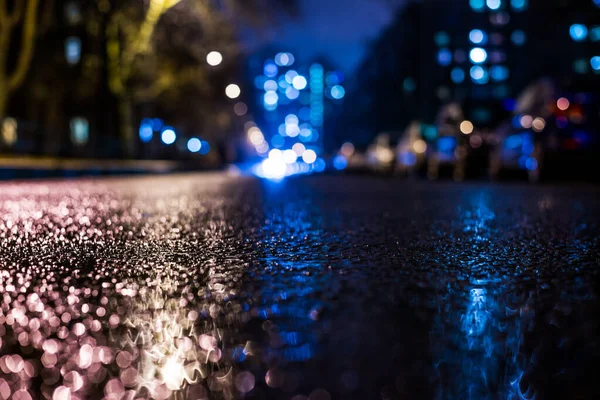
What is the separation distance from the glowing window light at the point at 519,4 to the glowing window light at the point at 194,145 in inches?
2352

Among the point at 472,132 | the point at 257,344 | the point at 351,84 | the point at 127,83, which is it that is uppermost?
the point at 351,84

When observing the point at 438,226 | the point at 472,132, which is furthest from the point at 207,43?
the point at 438,226

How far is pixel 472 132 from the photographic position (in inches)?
939

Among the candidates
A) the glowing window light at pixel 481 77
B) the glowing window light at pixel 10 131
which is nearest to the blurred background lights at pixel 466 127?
the glowing window light at pixel 10 131

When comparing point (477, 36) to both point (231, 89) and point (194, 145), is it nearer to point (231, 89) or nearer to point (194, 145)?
point (194, 145)

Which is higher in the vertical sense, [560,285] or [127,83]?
[127,83]

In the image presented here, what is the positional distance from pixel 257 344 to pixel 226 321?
0.42 metres

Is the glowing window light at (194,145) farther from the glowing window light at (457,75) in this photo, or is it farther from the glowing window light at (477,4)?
Result: the glowing window light at (477,4)

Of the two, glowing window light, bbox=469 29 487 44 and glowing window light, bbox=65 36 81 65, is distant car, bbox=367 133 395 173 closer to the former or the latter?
glowing window light, bbox=65 36 81 65

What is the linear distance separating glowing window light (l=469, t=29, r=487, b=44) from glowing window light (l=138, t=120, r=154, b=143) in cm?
6915

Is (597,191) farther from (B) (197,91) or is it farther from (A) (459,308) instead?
(B) (197,91)

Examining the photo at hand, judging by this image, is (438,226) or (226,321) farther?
(438,226)

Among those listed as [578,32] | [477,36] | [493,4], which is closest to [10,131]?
[578,32]

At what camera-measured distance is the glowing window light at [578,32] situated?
103m
